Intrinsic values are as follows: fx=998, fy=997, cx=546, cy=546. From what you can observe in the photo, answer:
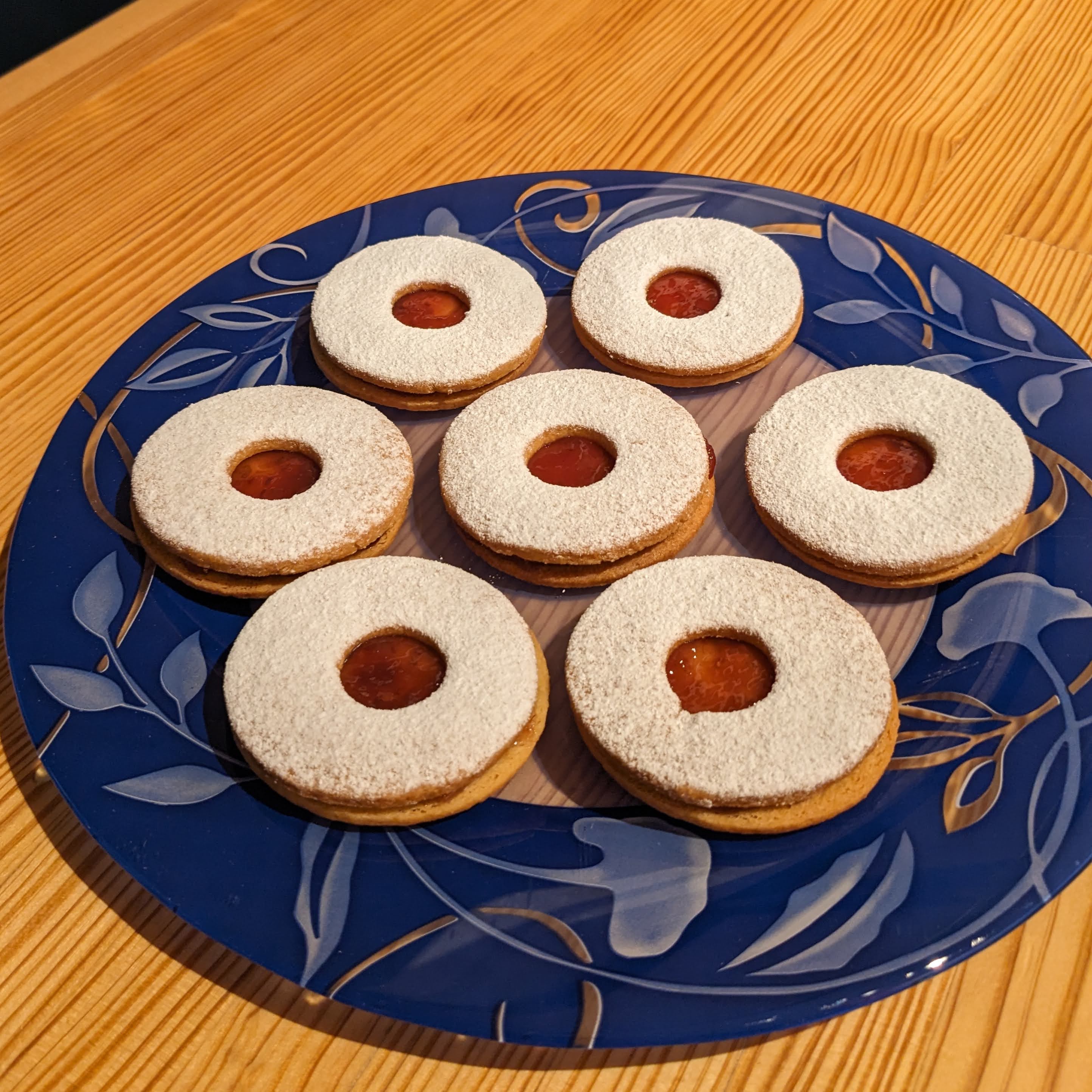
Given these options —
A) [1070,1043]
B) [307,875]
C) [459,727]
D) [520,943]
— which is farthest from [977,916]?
[307,875]

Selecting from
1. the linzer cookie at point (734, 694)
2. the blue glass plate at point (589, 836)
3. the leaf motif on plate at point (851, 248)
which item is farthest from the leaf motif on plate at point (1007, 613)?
the leaf motif on plate at point (851, 248)

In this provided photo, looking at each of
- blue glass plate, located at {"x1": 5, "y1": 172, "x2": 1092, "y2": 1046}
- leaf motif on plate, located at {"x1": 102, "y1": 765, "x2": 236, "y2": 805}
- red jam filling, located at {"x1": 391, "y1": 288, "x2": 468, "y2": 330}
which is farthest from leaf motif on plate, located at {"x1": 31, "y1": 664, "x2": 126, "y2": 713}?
red jam filling, located at {"x1": 391, "y1": 288, "x2": 468, "y2": 330}

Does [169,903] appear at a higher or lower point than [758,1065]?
higher

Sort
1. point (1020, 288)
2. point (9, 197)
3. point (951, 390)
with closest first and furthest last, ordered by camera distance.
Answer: point (951, 390), point (1020, 288), point (9, 197)

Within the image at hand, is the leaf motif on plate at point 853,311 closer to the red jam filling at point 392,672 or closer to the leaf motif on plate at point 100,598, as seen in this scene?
the red jam filling at point 392,672

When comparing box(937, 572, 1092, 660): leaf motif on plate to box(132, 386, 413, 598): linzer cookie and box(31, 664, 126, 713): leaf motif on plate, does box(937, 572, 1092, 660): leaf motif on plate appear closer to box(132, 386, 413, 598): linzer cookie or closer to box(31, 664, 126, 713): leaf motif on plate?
box(132, 386, 413, 598): linzer cookie

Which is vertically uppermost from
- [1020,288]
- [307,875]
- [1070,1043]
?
[307,875]

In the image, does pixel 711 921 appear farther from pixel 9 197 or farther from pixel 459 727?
pixel 9 197
